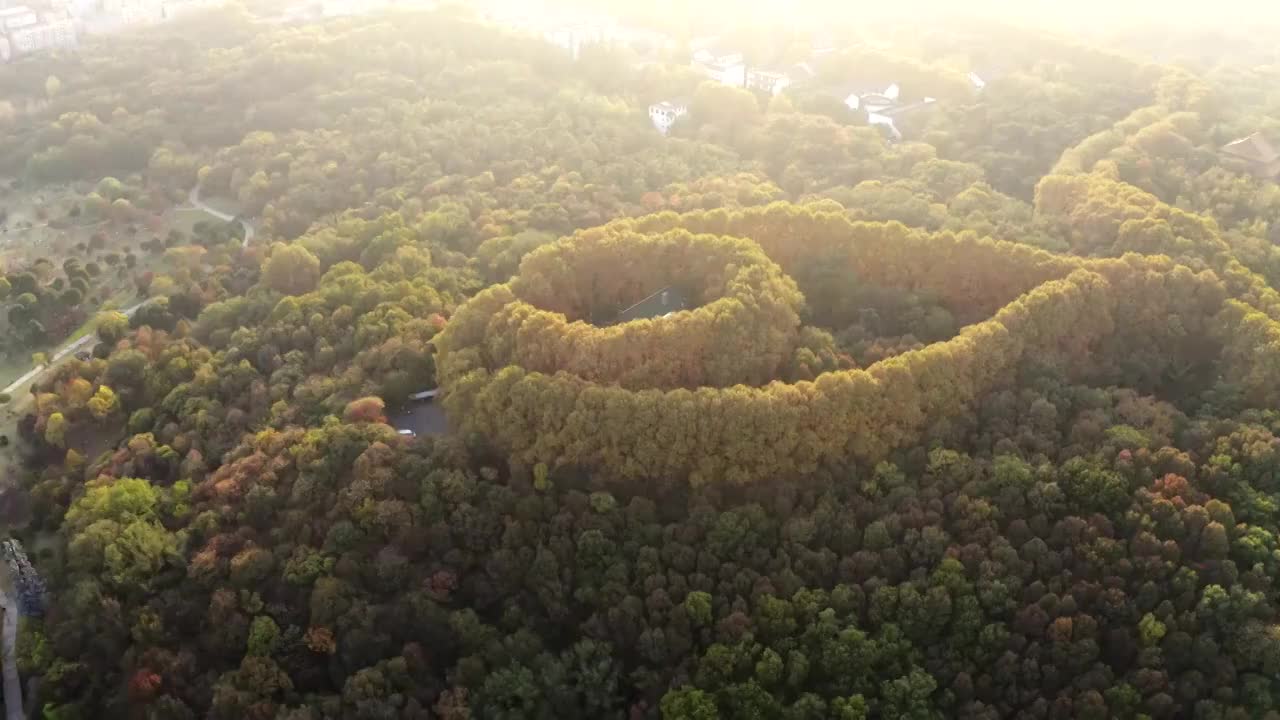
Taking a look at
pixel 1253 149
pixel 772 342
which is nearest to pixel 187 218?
pixel 772 342

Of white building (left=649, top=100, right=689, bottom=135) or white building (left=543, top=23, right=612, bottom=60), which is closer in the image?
white building (left=649, top=100, right=689, bottom=135)

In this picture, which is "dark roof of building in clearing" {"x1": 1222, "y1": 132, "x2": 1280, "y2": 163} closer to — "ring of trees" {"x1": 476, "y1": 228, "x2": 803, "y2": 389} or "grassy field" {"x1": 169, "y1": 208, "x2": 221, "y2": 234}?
"ring of trees" {"x1": 476, "y1": 228, "x2": 803, "y2": 389}

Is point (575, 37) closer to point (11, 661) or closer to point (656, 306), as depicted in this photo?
point (656, 306)

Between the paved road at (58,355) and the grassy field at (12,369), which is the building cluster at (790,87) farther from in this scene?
the grassy field at (12,369)

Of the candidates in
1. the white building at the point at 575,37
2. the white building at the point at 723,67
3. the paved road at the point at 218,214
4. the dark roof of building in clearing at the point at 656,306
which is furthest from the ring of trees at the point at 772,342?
the white building at the point at 575,37

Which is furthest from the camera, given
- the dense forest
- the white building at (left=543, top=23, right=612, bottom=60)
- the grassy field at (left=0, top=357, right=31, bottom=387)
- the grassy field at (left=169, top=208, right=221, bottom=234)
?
the white building at (left=543, top=23, right=612, bottom=60)

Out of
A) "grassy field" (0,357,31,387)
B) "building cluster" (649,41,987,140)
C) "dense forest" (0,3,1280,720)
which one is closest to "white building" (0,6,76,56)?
"dense forest" (0,3,1280,720)
